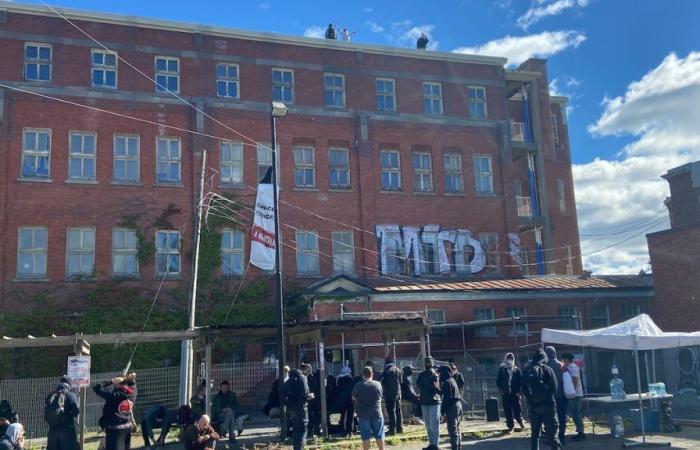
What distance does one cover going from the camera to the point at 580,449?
1476 cm

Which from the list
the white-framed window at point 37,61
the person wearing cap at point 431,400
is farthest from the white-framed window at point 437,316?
the white-framed window at point 37,61

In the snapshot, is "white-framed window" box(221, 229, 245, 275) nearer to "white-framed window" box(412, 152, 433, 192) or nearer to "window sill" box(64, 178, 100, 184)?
"window sill" box(64, 178, 100, 184)

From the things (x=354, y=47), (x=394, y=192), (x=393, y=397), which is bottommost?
(x=393, y=397)

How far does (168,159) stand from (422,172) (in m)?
11.9

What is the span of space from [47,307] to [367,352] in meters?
12.4

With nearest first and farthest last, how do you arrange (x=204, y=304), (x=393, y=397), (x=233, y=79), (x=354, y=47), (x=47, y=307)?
1. (x=393, y=397)
2. (x=47, y=307)
3. (x=204, y=304)
4. (x=233, y=79)
5. (x=354, y=47)

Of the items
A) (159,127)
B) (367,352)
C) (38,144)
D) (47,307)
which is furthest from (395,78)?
(47,307)

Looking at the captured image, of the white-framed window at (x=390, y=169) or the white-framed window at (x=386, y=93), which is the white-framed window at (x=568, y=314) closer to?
the white-framed window at (x=390, y=169)

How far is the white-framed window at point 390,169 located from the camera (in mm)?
33344

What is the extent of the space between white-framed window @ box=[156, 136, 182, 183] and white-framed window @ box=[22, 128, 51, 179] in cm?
424

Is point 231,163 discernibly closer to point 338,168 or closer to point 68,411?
point 338,168

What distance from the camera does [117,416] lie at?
40.4 ft

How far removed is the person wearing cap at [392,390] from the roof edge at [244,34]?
64.9 ft

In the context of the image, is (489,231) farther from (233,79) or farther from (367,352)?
(233,79)
